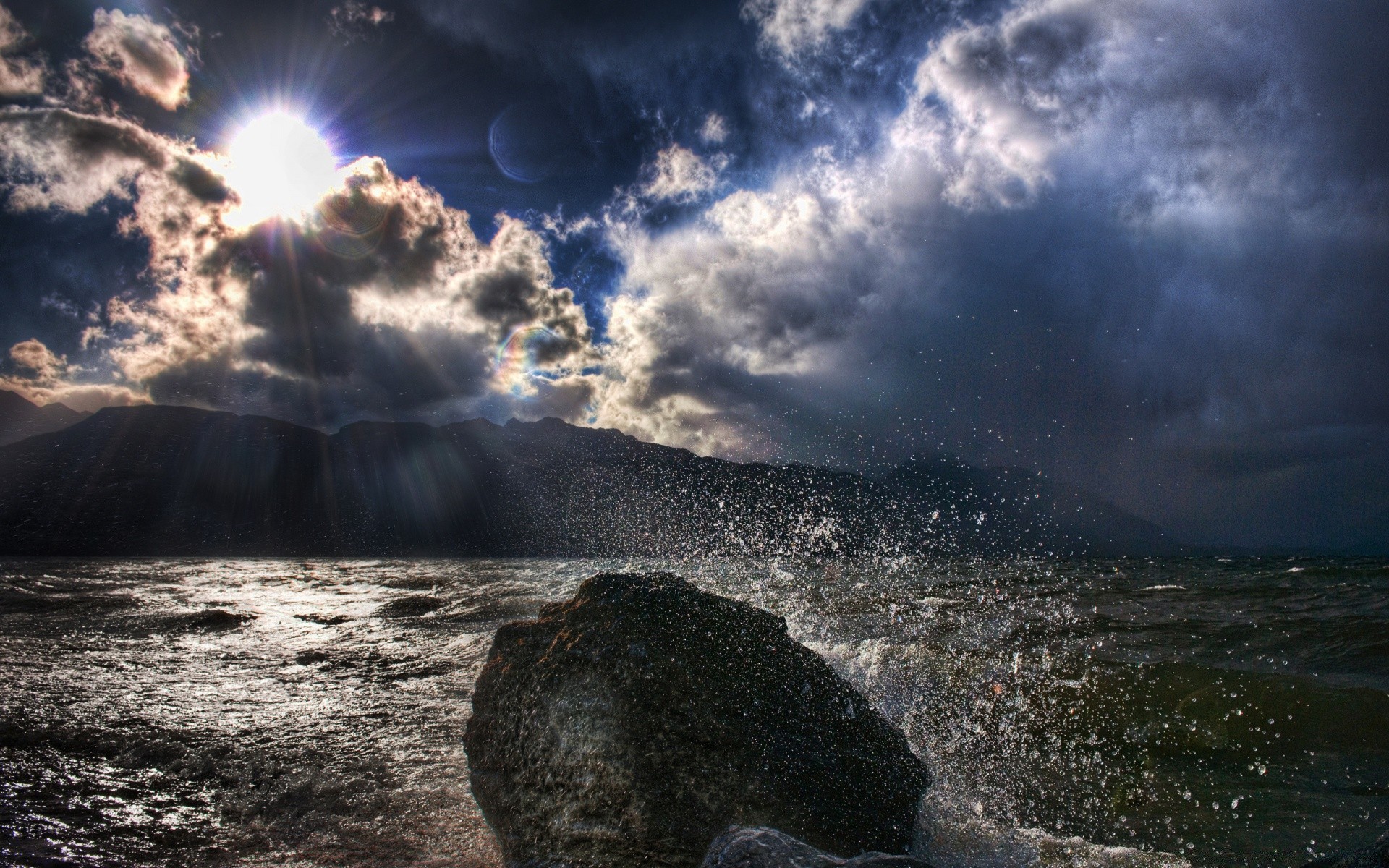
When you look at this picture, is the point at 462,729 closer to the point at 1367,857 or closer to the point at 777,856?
the point at 777,856

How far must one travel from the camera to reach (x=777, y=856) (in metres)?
2.55

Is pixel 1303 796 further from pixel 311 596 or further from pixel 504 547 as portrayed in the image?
pixel 504 547

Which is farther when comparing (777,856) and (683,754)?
(683,754)

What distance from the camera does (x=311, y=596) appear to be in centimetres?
1911

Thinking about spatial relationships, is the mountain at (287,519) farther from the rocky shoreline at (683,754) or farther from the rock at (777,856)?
the rock at (777,856)

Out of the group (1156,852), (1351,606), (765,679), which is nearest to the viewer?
(1156,852)

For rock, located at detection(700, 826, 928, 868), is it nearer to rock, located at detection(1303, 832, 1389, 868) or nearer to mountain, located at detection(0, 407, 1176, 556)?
rock, located at detection(1303, 832, 1389, 868)

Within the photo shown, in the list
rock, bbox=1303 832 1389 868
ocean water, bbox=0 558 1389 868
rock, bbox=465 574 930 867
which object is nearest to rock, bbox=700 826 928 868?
rock, bbox=465 574 930 867

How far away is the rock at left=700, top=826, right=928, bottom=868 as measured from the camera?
2530mm

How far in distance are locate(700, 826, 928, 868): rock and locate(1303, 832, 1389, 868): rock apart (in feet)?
5.02

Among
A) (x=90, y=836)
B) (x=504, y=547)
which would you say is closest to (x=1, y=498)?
(x=504, y=547)

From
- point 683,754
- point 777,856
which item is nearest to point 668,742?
point 683,754

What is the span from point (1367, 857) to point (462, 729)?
21.1 ft

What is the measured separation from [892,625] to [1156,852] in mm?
8848
